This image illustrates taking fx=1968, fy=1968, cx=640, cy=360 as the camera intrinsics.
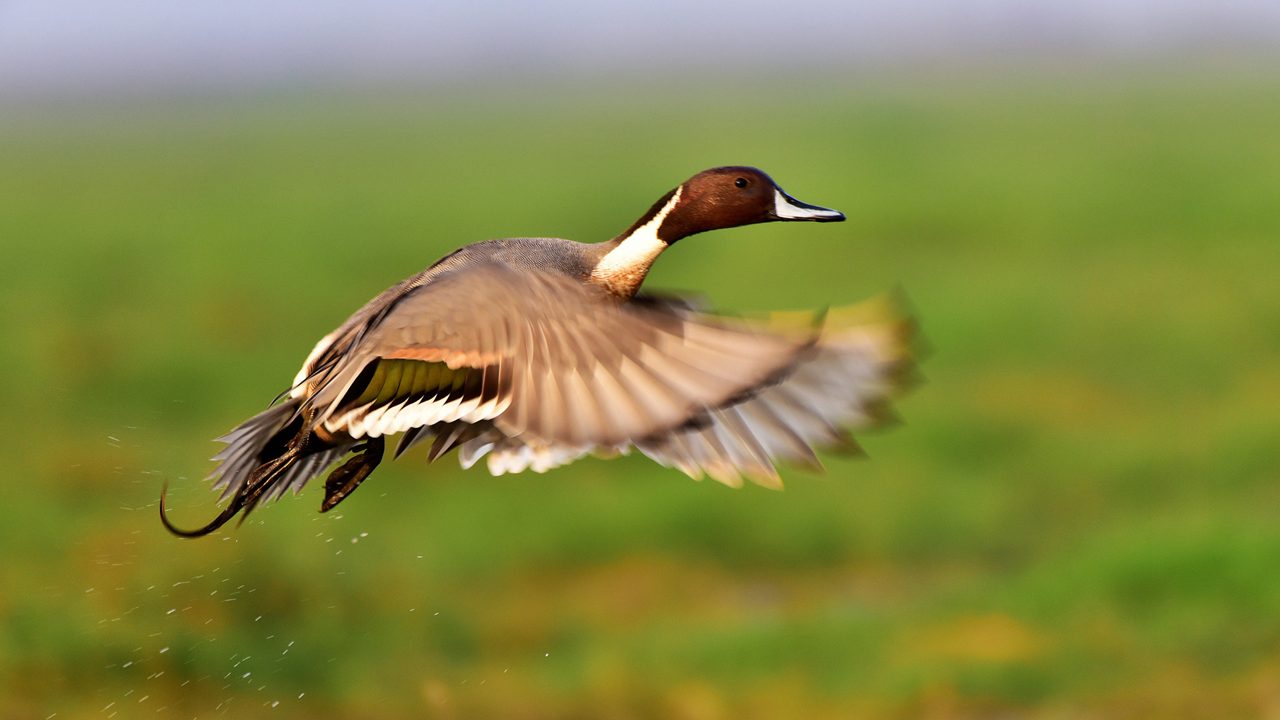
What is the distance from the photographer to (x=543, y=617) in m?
8.62

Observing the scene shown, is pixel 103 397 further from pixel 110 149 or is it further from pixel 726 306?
pixel 110 149

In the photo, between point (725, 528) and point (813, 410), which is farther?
point (725, 528)

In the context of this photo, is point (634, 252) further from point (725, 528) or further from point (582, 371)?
point (725, 528)

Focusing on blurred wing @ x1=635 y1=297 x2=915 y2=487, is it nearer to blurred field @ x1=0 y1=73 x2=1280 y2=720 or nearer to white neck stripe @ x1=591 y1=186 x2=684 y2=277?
white neck stripe @ x1=591 y1=186 x2=684 y2=277

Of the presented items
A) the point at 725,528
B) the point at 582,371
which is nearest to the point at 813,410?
the point at 582,371

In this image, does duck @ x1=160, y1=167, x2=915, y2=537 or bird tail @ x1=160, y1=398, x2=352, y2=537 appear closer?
duck @ x1=160, y1=167, x2=915, y2=537

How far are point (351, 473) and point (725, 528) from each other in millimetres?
5376

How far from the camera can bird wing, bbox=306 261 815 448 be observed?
3.76 metres

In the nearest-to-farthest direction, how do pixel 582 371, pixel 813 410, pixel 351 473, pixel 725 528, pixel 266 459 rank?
pixel 582 371
pixel 813 410
pixel 351 473
pixel 266 459
pixel 725 528

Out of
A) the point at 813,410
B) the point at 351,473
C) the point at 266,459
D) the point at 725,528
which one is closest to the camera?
the point at 813,410

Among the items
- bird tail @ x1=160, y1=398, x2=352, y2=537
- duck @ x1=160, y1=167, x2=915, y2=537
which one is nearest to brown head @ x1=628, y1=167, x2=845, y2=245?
duck @ x1=160, y1=167, x2=915, y2=537

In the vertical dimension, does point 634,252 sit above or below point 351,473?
above

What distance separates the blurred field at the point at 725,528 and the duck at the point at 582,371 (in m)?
2.70

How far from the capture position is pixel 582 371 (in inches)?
154
